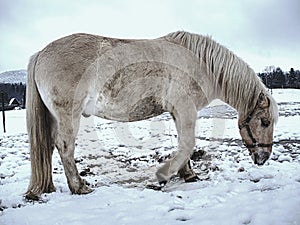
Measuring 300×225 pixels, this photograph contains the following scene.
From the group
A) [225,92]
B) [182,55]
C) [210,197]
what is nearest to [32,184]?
[210,197]

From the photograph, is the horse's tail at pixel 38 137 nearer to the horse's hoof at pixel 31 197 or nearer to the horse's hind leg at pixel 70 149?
the horse's hoof at pixel 31 197

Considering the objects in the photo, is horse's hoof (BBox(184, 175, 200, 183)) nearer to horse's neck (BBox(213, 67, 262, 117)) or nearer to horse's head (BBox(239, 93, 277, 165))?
horse's head (BBox(239, 93, 277, 165))

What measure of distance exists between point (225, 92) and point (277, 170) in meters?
1.34

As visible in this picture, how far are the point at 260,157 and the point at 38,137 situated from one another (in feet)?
10.3

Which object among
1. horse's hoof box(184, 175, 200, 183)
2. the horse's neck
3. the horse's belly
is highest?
the horse's neck

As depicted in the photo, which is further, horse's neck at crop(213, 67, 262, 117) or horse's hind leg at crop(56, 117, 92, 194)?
horse's neck at crop(213, 67, 262, 117)

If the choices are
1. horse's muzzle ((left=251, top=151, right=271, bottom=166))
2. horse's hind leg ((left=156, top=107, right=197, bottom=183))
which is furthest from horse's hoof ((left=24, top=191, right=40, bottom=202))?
horse's muzzle ((left=251, top=151, right=271, bottom=166))

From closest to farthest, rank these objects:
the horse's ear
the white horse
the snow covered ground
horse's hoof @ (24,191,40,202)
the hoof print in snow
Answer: the snow covered ground
horse's hoof @ (24,191,40,202)
the white horse
the horse's ear
the hoof print in snow

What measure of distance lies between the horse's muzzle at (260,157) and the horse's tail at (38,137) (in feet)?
9.58

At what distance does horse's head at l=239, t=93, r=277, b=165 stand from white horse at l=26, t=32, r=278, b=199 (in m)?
0.01

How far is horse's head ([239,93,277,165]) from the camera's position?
4.14 metres

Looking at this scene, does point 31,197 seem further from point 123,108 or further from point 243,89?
point 243,89

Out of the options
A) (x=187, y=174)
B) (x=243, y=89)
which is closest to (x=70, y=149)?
(x=187, y=174)

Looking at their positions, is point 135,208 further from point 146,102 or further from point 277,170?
point 277,170
